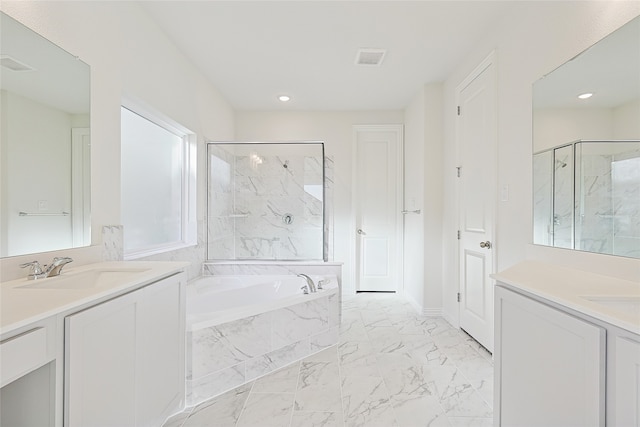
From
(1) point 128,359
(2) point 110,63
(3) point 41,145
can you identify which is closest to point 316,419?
(1) point 128,359

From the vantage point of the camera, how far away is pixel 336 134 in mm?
4395

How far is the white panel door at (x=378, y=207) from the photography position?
4391mm

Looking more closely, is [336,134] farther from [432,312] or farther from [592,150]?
[592,150]

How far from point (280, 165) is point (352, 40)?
63.3 inches

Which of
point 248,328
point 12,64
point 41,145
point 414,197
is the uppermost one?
point 12,64

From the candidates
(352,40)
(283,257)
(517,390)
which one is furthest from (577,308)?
(283,257)

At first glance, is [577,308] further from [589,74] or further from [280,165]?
[280,165]

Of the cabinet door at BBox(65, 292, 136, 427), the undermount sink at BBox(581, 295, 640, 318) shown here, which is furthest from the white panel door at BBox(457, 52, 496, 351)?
the cabinet door at BBox(65, 292, 136, 427)

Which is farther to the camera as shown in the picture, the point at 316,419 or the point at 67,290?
the point at 316,419

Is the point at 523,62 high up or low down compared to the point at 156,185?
up

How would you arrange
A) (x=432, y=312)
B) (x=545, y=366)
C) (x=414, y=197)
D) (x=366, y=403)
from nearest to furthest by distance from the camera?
(x=545, y=366), (x=366, y=403), (x=432, y=312), (x=414, y=197)

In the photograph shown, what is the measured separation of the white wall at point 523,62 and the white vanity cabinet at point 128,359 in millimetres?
2027

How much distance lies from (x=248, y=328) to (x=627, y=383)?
1.82 metres

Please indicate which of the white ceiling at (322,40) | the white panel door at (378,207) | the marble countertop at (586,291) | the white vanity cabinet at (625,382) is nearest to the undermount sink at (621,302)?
the marble countertop at (586,291)
